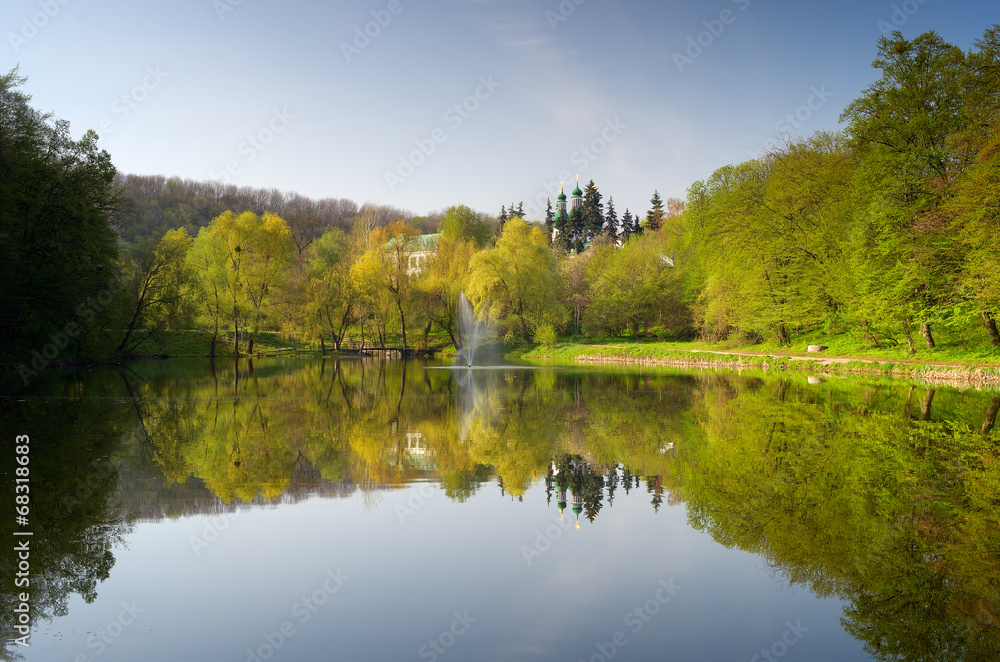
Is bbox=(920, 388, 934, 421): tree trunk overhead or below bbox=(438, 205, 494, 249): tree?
below

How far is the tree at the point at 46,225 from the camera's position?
24812mm

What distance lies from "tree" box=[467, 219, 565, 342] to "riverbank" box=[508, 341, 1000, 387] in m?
2.94

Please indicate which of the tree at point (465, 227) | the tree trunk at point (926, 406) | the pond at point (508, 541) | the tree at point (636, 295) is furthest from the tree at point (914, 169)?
the tree at point (465, 227)

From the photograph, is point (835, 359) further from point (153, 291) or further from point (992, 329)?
point (153, 291)

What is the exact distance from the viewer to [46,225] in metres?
27.5

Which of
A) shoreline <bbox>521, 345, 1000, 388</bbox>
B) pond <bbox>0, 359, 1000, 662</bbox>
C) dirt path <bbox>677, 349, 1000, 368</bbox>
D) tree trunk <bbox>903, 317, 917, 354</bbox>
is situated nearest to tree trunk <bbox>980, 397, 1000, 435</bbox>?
pond <bbox>0, 359, 1000, 662</bbox>

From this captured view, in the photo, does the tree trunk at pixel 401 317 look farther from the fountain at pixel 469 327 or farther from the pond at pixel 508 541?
the pond at pixel 508 541

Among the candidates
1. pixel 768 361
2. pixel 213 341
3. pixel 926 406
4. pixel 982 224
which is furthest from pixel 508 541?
pixel 213 341

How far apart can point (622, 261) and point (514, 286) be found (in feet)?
37.8

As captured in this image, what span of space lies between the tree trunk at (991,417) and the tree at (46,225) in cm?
2904

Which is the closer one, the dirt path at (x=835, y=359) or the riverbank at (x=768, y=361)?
the riverbank at (x=768, y=361)

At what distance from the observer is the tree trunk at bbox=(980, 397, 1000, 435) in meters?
14.0

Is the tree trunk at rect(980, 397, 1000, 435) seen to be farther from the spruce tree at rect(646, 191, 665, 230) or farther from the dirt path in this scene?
the spruce tree at rect(646, 191, 665, 230)

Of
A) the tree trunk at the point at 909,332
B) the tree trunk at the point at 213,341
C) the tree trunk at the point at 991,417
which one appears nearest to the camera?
the tree trunk at the point at 991,417
